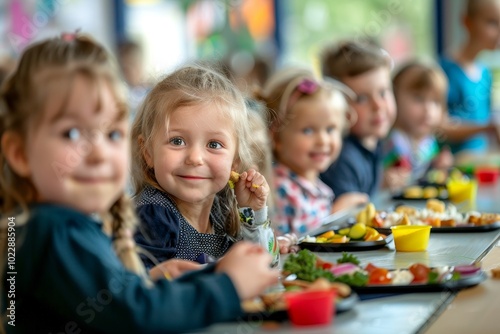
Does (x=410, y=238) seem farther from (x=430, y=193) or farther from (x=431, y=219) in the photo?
(x=430, y=193)

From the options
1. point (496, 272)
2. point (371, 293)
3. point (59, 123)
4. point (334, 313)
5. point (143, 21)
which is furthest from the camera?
point (143, 21)

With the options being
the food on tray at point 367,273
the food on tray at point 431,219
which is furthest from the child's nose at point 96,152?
the food on tray at point 431,219

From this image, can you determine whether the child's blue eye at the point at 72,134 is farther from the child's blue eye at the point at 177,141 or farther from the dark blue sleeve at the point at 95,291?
the child's blue eye at the point at 177,141

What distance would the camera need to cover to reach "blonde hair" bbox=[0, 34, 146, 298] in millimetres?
1133

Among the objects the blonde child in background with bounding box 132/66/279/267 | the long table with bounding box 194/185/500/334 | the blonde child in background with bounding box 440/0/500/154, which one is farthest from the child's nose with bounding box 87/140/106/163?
the blonde child in background with bounding box 440/0/500/154

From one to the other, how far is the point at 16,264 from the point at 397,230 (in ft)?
3.06

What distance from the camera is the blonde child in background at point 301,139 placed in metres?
2.80

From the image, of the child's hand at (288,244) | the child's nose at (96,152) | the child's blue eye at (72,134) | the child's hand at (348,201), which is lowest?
the child's hand at (348,201)

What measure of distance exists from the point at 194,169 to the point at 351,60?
1762 millimetres

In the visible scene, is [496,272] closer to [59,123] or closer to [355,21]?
[59,123]

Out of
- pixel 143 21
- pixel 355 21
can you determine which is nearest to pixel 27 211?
pixel 355 21

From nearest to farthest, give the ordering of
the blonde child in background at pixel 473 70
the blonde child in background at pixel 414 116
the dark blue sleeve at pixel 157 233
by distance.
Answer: the dark blue sleeve at pixel 157 233 → the blonde child in background at pixel 414 116 → the blonde child in background at pixel 473 70

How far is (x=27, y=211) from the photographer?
115 centimetres

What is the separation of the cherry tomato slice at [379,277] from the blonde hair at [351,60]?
6.51 ft
